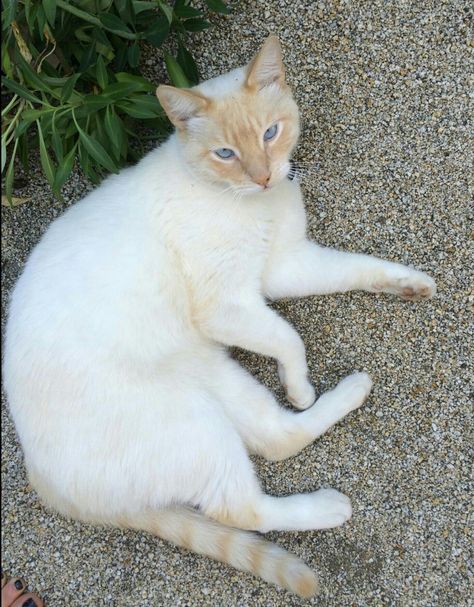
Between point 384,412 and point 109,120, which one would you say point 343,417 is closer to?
point 384,412

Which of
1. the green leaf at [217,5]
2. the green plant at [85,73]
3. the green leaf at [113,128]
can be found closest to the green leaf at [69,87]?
the green plant at [85,73]

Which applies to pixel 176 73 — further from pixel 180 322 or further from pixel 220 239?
pixel 180 322

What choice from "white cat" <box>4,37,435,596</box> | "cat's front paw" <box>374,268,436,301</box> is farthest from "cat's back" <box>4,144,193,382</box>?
"cat's front paw" <box>374,268,436,301</box>

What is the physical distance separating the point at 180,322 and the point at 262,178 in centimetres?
53

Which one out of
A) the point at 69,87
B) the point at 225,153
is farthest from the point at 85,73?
the point at 225,153

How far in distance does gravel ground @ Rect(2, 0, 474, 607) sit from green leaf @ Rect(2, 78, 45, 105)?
22.2 inches

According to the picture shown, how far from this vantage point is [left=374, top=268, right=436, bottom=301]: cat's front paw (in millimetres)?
2008

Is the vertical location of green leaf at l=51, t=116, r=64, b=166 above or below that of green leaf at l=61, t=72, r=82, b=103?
below

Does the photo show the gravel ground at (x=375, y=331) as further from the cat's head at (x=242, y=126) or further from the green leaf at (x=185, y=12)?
the cat's head at (x=242, y=126)

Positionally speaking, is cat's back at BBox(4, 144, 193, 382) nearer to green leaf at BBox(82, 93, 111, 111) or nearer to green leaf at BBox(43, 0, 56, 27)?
green leaf at BBox(82, 93, 111, 111)

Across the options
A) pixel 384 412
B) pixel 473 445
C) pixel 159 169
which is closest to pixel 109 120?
pixel 159 169

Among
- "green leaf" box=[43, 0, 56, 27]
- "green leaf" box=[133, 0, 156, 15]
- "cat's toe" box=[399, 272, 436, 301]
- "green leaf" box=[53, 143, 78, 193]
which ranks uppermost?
"green leaf" box=[43, 0, 56, 27]

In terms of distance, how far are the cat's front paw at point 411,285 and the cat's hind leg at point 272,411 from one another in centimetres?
33

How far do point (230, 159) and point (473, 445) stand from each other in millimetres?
1264
